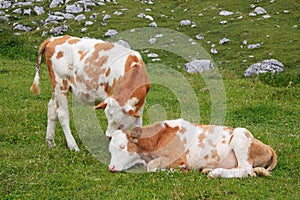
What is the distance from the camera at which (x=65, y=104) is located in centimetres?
1043

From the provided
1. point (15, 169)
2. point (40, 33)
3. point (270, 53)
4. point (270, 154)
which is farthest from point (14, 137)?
point (40, 33)

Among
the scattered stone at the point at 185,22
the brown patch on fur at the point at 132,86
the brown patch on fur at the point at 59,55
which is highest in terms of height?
Answer: the brown patch on fur at the point at 132,86

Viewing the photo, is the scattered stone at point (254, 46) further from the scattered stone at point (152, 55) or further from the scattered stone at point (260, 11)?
the scattered stone at point (260, 11)

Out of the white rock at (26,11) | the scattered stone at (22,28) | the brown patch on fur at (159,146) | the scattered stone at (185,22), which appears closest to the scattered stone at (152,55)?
the scattered stone at (185,22)

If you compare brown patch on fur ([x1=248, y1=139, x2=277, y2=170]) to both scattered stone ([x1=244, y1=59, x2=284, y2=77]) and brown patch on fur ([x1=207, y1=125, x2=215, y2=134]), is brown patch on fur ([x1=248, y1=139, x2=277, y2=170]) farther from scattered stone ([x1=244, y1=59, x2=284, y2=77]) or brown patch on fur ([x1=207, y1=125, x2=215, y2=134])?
scattered stone ([x1=244, y1=59, x2=284, y2=77])

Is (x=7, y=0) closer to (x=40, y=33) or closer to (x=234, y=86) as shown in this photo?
(x=40, y=33)

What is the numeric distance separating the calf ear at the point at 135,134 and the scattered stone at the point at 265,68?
10.9 meters

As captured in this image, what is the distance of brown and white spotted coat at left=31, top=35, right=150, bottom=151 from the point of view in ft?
29.8

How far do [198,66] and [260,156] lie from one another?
11070 millimetres

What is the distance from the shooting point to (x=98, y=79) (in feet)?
32.4

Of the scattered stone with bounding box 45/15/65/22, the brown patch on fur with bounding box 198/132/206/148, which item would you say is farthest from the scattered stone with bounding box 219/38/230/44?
the brown patch on fur with bounding box 198/132/206/148

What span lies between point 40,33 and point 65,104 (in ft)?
52.0

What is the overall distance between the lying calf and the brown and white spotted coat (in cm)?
44

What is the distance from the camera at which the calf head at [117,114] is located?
892cm
